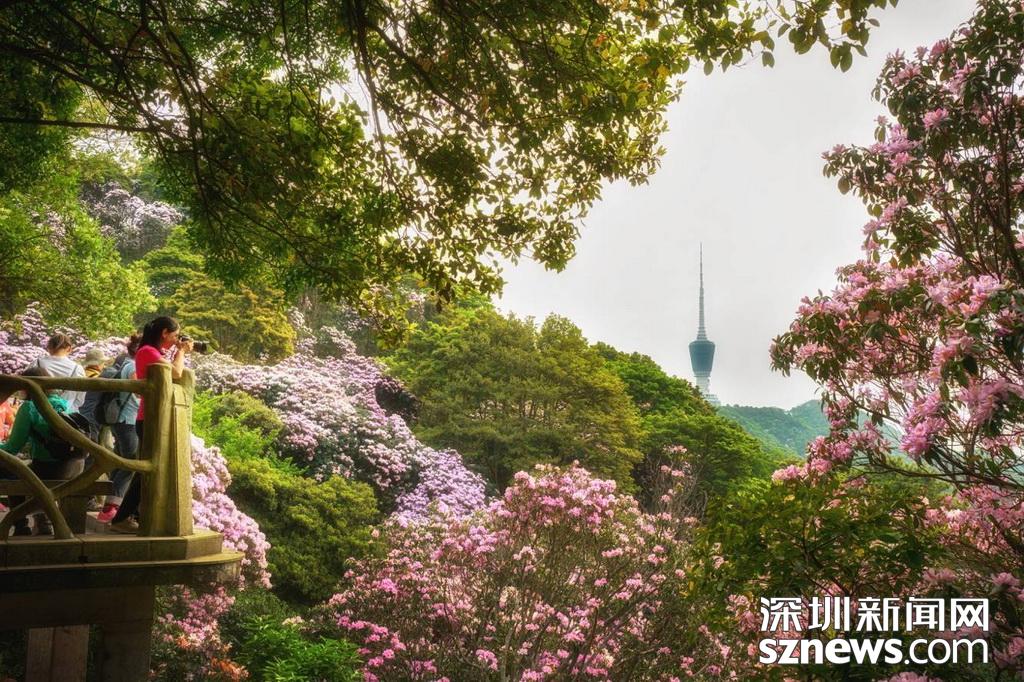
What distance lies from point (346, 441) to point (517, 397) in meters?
7.80

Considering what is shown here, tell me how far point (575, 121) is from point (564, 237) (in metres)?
1.13

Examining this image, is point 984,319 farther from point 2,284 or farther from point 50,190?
point 2,284

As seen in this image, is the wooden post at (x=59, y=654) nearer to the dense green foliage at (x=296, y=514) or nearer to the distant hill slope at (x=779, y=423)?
the dense green foliage at (x=296, y=514)

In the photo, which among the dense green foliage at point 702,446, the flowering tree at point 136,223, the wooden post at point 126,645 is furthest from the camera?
the flowering tree at point 136,223

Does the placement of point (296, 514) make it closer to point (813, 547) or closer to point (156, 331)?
point (156, 331)

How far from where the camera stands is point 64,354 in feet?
21.5

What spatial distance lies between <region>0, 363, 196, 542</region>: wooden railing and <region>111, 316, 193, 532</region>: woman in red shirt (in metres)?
0.18

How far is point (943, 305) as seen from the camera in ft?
18.9

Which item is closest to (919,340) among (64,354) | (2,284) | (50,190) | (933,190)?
(933,190)

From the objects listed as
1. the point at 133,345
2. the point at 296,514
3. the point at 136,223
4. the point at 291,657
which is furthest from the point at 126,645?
the point at 136,223

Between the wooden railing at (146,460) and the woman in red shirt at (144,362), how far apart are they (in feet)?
0.59

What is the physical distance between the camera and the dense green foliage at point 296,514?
1520cm

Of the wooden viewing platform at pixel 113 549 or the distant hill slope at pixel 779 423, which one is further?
the distant hill slope at pixel 779 423

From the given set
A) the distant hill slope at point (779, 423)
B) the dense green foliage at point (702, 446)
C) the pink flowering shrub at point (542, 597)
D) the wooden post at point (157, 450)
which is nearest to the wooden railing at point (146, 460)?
the wooden post at point (157, 450)
